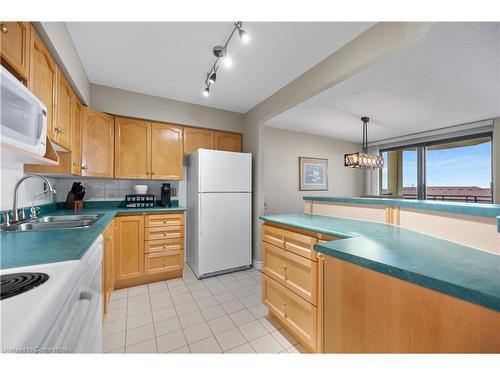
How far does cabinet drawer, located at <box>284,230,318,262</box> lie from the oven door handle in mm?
1219

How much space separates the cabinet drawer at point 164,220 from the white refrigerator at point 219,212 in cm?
21

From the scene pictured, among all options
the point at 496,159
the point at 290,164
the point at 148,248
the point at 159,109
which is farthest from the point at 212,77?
the point at 496,159

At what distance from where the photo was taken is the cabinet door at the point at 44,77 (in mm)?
1291

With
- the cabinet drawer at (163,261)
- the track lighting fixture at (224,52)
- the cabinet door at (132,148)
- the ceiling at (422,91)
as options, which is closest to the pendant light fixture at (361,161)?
the ceiling at (422,91)

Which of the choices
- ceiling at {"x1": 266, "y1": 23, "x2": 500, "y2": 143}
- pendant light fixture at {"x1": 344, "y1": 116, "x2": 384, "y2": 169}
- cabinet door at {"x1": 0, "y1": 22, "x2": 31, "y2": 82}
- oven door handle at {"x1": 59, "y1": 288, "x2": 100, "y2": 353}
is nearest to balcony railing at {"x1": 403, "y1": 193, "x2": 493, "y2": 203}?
ceiling at {"x1": 266, "y1": 23, "x2": 500, "y2": 143}

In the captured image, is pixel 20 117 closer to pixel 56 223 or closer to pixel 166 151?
pixel 56 223

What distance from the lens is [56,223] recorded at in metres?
1.68

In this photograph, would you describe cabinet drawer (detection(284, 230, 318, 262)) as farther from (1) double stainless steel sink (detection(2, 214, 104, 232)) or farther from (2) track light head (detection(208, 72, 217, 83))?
(2) track light head (detection(208, 72, 217, 83))

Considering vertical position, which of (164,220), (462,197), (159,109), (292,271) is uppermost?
(159,109)

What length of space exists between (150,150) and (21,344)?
107 inches

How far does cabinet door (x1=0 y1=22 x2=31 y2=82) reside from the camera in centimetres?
102

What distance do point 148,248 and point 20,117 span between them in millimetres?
1945
